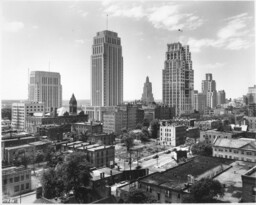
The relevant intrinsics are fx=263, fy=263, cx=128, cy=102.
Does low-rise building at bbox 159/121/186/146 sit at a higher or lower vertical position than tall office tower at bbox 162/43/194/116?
lower

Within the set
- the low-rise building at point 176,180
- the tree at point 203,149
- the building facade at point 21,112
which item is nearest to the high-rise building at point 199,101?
the building facade at point 21,112

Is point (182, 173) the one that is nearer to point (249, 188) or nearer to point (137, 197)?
point (137, 197)

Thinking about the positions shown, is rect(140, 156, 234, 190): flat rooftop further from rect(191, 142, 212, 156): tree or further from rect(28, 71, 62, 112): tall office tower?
rect(28, 71, 62, 112): tall office tower

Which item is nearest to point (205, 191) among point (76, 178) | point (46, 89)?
point (76, 178)

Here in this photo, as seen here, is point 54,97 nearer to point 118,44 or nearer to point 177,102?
point 118,44

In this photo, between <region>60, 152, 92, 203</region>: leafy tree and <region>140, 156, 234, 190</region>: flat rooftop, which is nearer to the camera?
<region>140, 156, 234, 190</region>: flat rooftop

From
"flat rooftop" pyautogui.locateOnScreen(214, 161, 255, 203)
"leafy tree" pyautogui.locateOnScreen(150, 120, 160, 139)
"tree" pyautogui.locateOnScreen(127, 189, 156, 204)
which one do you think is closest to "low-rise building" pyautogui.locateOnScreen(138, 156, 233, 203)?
"flat rooftop" pyautogui.locateOnScreen(214, 161, 255, 203)

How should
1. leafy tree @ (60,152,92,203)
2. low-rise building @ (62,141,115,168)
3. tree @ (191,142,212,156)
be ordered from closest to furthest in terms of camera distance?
leafy tree @ (60,152,92,203)
low-rise building @ (62,141,115,168)
tree @ (191,142,212,156)
